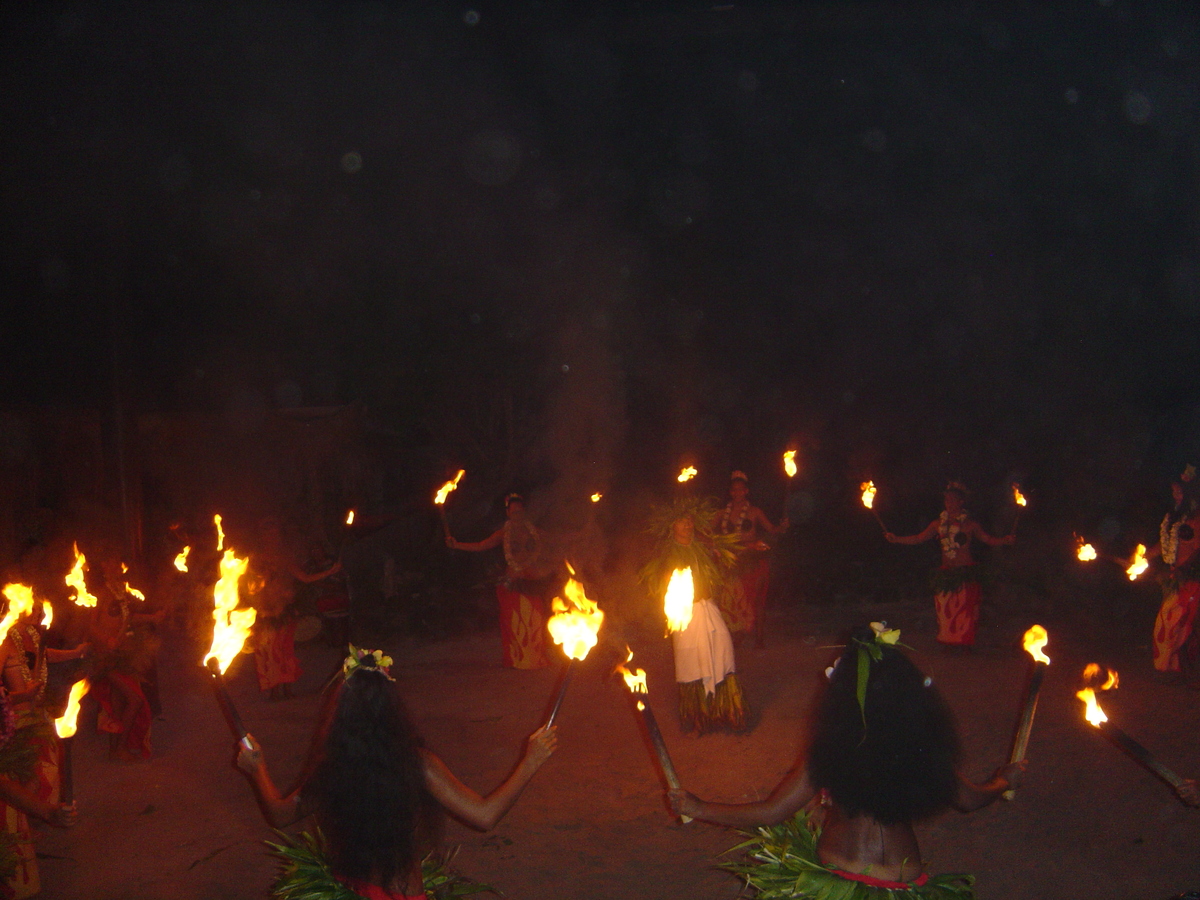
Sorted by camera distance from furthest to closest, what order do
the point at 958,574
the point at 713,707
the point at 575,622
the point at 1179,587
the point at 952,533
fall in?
1. the point at 952,533
2. the point at 958,574
3. the point at 1179,587
4. the point at 713,707
5. the point at 575,622

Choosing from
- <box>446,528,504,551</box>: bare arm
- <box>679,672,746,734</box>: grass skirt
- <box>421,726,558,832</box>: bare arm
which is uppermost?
<box>446,528,504,551</box>: bare arm

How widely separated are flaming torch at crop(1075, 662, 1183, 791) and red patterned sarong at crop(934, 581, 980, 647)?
18.3 feet

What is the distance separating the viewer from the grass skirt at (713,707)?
6.62m

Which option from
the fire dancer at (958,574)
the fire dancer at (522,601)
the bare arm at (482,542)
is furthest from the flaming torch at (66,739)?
the fire dancer at (958,574)

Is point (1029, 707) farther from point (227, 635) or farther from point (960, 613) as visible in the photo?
point (960, 613)

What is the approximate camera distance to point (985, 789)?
9.78 feet

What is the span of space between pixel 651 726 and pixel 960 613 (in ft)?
22.5

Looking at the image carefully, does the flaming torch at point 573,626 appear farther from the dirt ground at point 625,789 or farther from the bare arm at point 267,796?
the dirt ground at point 625,789

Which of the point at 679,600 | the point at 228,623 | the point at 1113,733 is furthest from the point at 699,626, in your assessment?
the point at 228,623

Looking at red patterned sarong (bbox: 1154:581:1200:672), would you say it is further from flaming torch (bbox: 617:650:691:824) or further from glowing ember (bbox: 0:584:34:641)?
glowing ember (bbox: 0:584:34:641)

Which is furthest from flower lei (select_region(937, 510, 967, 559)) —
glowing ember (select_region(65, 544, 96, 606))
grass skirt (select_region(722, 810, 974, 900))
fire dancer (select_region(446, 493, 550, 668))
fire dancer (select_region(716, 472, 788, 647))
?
glowing ember (select_region(65, 544, 96, 606))

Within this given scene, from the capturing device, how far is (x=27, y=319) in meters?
11.3

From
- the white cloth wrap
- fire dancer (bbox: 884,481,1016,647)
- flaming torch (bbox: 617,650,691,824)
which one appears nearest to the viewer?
flaming torch (bbox: 617,650,691,824)

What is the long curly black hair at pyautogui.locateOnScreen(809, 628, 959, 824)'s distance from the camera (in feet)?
9.05
